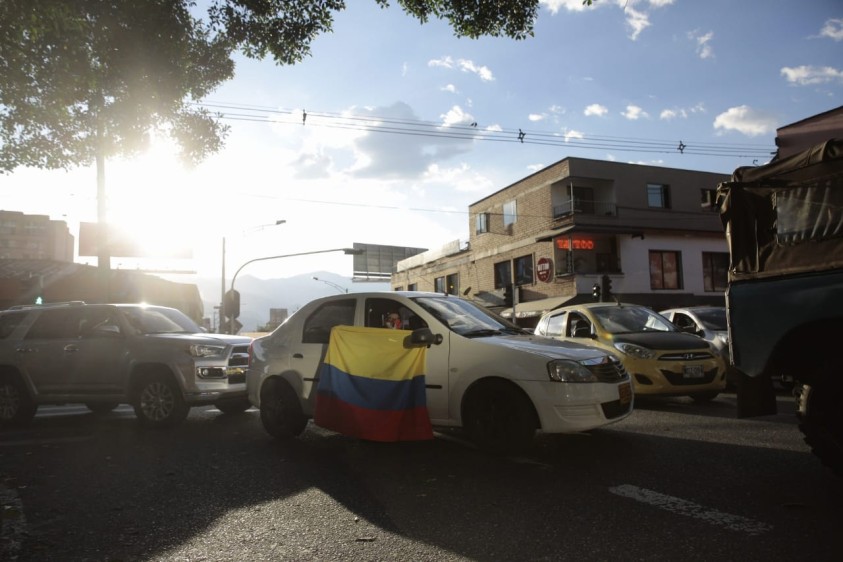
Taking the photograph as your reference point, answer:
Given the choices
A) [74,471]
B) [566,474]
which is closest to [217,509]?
[74,471]

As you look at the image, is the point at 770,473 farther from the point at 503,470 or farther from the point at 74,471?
the point at 74,471

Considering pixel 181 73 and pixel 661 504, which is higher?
pixel 181 73

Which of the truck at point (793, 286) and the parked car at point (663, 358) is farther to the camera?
the parked car at point (663, 358)

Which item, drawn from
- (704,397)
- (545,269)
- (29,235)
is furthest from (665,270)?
(29,235)

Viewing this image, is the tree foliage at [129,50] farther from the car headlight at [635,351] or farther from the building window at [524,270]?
the building window at [524,270]

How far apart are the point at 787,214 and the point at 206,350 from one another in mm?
7066

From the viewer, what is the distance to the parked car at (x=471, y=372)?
5.03 metres

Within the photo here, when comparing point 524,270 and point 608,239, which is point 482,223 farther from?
point 608,239

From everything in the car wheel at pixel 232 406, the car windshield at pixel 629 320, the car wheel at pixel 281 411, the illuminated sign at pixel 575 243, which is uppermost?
the illuminated sign at pixel 575 243

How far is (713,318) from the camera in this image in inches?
427

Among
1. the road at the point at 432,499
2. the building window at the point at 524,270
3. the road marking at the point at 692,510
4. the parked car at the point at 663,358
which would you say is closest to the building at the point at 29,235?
the building window at the point at 524,270

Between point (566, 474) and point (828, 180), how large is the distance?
304 cm

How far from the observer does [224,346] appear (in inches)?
315

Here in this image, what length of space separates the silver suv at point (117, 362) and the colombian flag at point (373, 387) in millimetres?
2389
